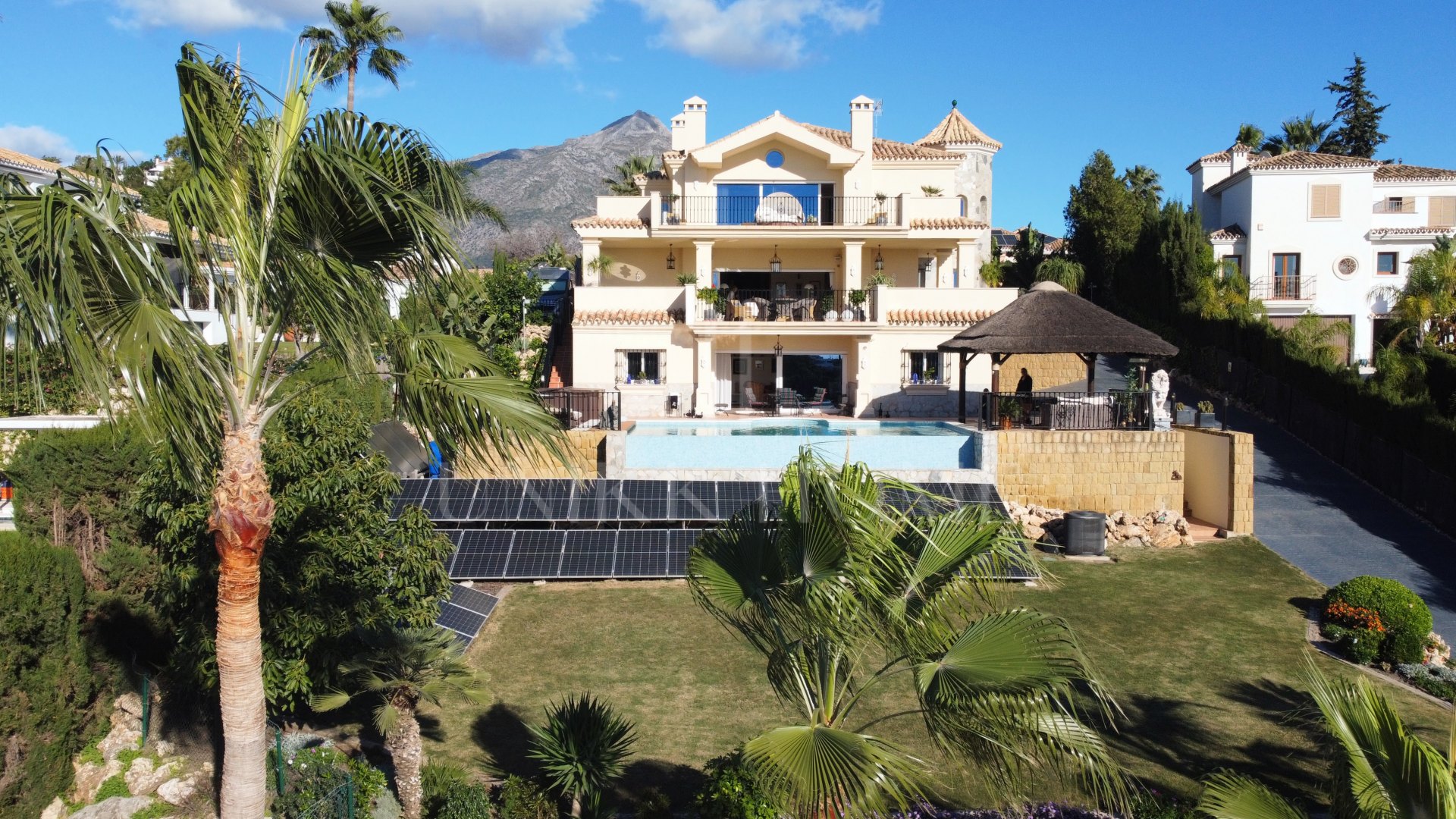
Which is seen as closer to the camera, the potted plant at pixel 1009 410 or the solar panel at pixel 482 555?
the solar panel at pixel 482 555

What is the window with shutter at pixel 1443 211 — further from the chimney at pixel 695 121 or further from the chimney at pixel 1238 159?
the chimney at pixel 695 121

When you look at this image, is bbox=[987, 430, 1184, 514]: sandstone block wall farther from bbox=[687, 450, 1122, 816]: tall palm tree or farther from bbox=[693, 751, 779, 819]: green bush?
bbox=[687, 450, 1122, 816]: tall palm tree

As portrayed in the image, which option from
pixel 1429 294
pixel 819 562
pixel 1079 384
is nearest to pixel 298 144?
pixel 819 562

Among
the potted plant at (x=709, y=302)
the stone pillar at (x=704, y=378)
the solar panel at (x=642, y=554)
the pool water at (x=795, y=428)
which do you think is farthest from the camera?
the stone pillar at (x=704, y=378)

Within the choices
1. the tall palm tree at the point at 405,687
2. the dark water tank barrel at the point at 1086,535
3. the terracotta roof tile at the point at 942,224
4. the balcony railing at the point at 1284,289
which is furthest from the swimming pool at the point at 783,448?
the balcony railing at the point at 1284,289

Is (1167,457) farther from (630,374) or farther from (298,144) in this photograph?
(298,144)

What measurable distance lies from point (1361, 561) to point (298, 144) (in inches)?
803

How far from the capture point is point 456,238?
7.11 meters

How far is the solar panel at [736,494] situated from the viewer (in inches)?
809

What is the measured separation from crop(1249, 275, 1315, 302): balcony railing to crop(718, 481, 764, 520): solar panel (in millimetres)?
26594

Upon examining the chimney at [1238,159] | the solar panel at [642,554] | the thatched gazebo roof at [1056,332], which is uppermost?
the chimney at [1238,159]

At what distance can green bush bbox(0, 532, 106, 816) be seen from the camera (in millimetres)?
10094

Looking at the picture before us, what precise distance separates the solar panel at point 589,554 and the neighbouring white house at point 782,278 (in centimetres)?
1248

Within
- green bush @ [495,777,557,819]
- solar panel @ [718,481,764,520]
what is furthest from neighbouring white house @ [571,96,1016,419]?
green bush @ [495,777,557,819]
